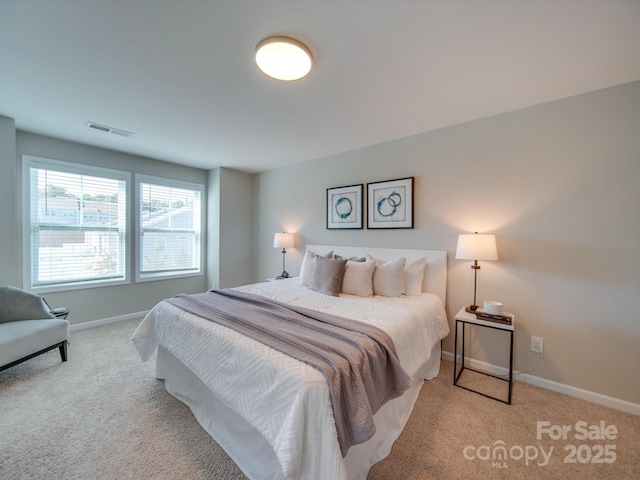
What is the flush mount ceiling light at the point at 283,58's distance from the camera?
1.54 metres

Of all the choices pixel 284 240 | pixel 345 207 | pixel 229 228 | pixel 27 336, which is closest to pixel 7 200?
pixel 27 336

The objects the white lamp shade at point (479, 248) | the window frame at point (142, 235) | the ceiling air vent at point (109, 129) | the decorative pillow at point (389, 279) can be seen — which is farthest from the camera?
the window frame at point (142, 235)

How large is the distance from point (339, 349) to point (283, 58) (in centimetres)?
178

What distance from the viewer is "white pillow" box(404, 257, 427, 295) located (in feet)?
8.78

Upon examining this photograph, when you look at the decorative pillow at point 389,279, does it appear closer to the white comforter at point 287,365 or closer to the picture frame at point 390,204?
the white comforter at point 287,365

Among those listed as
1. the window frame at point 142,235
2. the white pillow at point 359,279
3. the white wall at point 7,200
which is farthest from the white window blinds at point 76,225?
the white pillow at point 359,279

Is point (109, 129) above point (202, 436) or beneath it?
above

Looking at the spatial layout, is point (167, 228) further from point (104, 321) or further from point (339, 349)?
point (339, 349)

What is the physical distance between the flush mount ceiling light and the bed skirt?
219cm

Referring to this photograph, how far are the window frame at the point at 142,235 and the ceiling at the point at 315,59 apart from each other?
117cm

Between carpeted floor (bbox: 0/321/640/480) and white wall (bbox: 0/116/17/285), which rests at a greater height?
white wall (bbox: 0/116/17/285)

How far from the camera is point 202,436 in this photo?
1.67 metres

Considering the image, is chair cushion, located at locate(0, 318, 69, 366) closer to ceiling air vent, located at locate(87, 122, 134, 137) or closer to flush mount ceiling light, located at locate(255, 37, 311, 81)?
ceiling air vent, located at locate(87, 122, 134, 137)

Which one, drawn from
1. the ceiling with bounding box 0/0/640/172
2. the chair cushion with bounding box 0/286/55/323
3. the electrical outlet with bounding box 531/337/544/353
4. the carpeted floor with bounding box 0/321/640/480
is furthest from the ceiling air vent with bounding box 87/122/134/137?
the electrical outlet with bounding box 531/337/544/353
